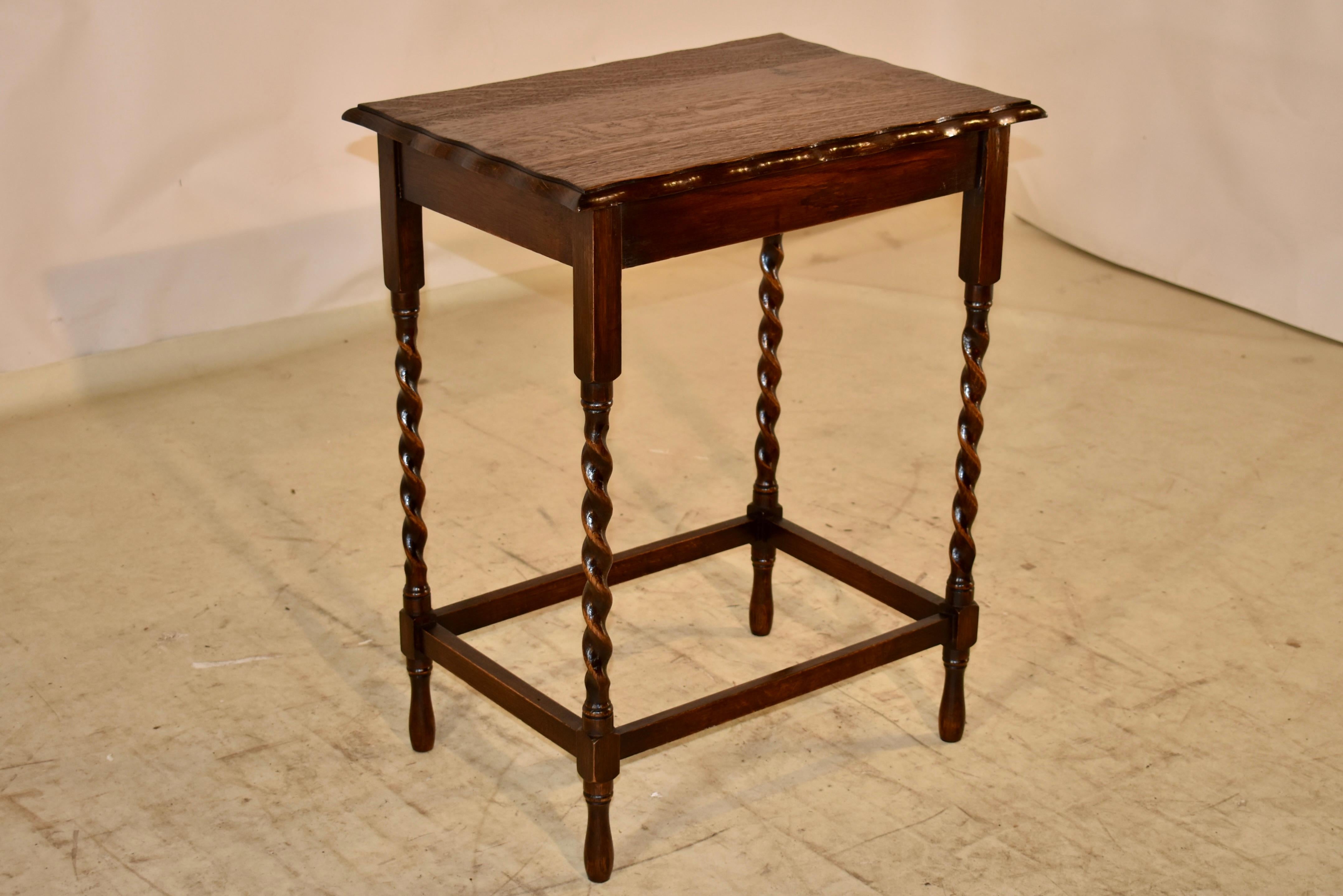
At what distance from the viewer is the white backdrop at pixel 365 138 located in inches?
151

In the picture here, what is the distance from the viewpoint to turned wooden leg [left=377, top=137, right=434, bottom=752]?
226 cm

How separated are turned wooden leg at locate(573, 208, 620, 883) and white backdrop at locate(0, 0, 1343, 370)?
221cm

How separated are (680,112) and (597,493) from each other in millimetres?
533

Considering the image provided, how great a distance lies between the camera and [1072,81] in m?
4.80

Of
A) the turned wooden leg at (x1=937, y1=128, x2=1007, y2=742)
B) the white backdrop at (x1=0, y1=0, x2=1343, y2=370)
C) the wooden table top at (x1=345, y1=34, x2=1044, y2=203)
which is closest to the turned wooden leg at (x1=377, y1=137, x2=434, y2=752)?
the wooden table top at (x1=345, y1=34, x2=1044, y2=203)

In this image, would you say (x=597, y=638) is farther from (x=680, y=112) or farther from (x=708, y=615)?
(x=708, y=615)

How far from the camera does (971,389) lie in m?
2.37

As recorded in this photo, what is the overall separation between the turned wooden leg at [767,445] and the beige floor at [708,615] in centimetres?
8

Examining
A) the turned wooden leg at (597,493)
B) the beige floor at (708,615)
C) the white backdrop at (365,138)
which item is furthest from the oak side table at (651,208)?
the white backdrop at (365,138)

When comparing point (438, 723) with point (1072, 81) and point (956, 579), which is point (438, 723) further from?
point (1072, 81)

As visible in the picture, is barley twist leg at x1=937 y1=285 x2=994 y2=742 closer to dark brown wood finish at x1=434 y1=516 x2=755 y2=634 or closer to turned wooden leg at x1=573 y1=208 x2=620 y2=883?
dark brown wood finish at x1=434 y1=516 x2=755 y2=634

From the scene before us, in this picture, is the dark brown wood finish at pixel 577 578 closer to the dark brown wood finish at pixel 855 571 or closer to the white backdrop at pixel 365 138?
the dark brown wood finish at pixel 855 571

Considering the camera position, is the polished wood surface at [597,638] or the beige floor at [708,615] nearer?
the polished wood surface at [597,638]

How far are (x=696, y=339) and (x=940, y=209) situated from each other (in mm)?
1352
